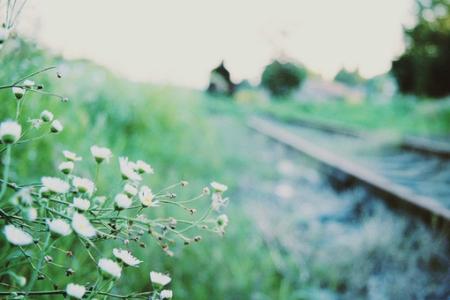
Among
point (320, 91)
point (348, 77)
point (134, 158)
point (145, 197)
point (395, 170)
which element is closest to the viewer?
point (145, 197)

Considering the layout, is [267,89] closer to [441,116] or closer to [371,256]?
[441,116]

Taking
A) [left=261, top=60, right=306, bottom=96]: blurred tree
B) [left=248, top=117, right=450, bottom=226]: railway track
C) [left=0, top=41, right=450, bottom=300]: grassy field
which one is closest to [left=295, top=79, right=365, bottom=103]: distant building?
[left=261, top=60, right=306, bottom=96]: blurred tree

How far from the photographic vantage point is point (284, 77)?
39.6 m

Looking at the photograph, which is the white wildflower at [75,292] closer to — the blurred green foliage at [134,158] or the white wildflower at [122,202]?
the white wildflower at [122,202]

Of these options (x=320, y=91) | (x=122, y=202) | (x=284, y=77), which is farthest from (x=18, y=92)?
(x=320, y=91)

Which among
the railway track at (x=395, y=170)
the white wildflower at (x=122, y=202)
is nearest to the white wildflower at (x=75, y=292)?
the white wildflower at (x=122, y=202)

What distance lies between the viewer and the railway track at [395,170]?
353 cm

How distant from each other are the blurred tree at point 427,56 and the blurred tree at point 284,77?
12.9 meters

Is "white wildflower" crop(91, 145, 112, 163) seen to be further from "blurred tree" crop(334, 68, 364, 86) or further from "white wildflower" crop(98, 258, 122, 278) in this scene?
"blurred tree" crop(334, 68, 364, 86)

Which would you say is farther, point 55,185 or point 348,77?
point 348,77

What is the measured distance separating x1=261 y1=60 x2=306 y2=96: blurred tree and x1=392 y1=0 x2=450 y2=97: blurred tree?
1291 centimetres

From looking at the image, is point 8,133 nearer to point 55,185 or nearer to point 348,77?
point 55,185

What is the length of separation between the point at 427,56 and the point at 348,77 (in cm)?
5723

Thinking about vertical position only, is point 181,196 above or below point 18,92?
below
